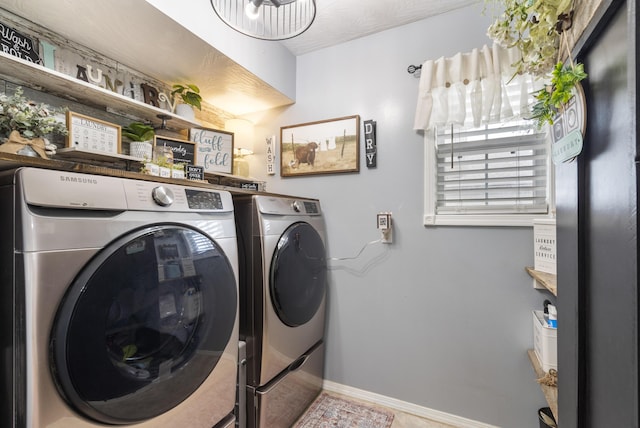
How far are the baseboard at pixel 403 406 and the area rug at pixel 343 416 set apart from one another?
0.19ft

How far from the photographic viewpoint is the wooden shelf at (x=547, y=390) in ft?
3.55

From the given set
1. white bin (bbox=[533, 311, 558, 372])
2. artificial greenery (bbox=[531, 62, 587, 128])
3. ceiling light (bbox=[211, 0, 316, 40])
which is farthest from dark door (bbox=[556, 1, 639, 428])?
ceiling light (bbox=[211, 0, 316, 40])

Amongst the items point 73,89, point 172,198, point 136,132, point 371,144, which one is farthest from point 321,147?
point 73,89

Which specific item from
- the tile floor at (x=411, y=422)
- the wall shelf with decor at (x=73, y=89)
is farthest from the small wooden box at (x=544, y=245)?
the wall shelf with decor at (x=73, y=89)

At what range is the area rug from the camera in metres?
1.62

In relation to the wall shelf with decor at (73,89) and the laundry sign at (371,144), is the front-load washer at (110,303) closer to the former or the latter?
the wall shelf with decor at (73,89)

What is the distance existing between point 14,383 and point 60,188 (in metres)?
0.45

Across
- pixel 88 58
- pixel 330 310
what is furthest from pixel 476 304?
pixel 88 58

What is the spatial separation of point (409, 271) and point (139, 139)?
1790 millimetres

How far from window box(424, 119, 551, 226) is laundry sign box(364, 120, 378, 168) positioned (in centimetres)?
32

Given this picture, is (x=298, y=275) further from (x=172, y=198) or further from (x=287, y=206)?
(x=172, y=198)

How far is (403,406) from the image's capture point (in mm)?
1746

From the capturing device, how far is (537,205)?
1.51m

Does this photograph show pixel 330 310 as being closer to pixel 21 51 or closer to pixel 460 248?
pixel 460 248
